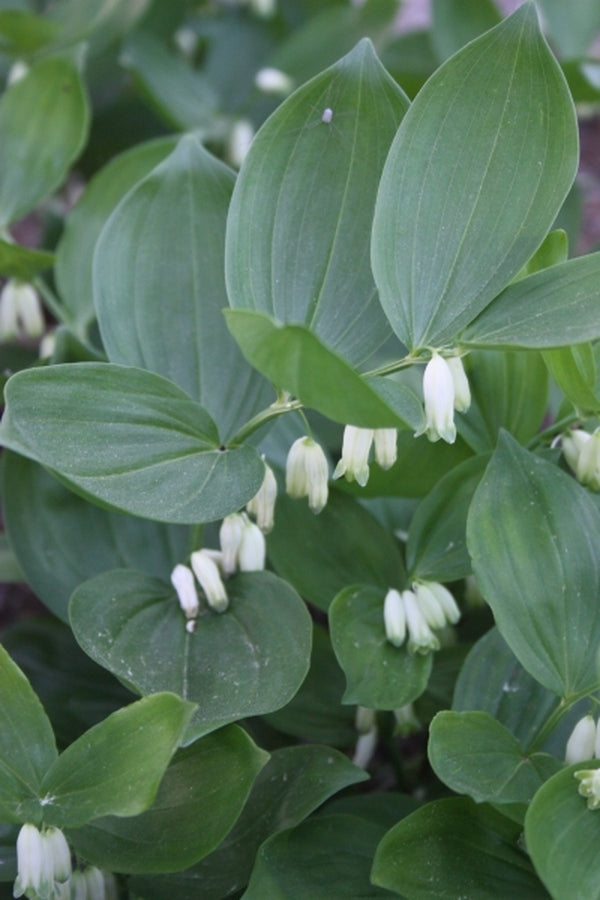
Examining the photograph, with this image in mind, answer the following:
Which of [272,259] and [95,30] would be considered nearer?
[272,259]

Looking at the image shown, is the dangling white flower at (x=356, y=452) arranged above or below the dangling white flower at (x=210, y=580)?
above

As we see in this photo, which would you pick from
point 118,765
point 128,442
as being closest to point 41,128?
point 128,442

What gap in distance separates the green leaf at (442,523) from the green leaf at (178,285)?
0.29 meters

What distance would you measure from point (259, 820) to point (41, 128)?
1.43 meters

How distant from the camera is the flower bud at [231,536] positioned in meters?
1.49

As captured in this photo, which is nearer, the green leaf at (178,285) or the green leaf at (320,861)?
the green leaf at (320,861)

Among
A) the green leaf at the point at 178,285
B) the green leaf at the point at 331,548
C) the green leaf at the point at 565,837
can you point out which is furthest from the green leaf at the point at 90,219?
the green leaf at the point at 565,837

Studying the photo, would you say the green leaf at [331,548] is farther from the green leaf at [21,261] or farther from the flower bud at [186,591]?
the green leaf at [21,261]

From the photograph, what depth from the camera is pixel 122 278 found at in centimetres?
165

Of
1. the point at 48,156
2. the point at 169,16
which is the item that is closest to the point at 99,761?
the point at 48,156

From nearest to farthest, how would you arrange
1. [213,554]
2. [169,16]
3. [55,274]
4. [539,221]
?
1. [539,221]
2. [213,554]
3. [55,274]
4. [169,16]

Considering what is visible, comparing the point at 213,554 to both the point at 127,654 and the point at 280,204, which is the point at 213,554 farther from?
the point at 280,204

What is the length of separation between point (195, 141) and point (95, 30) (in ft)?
3.06

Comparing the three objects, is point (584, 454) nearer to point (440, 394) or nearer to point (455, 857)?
point (440, 394)
